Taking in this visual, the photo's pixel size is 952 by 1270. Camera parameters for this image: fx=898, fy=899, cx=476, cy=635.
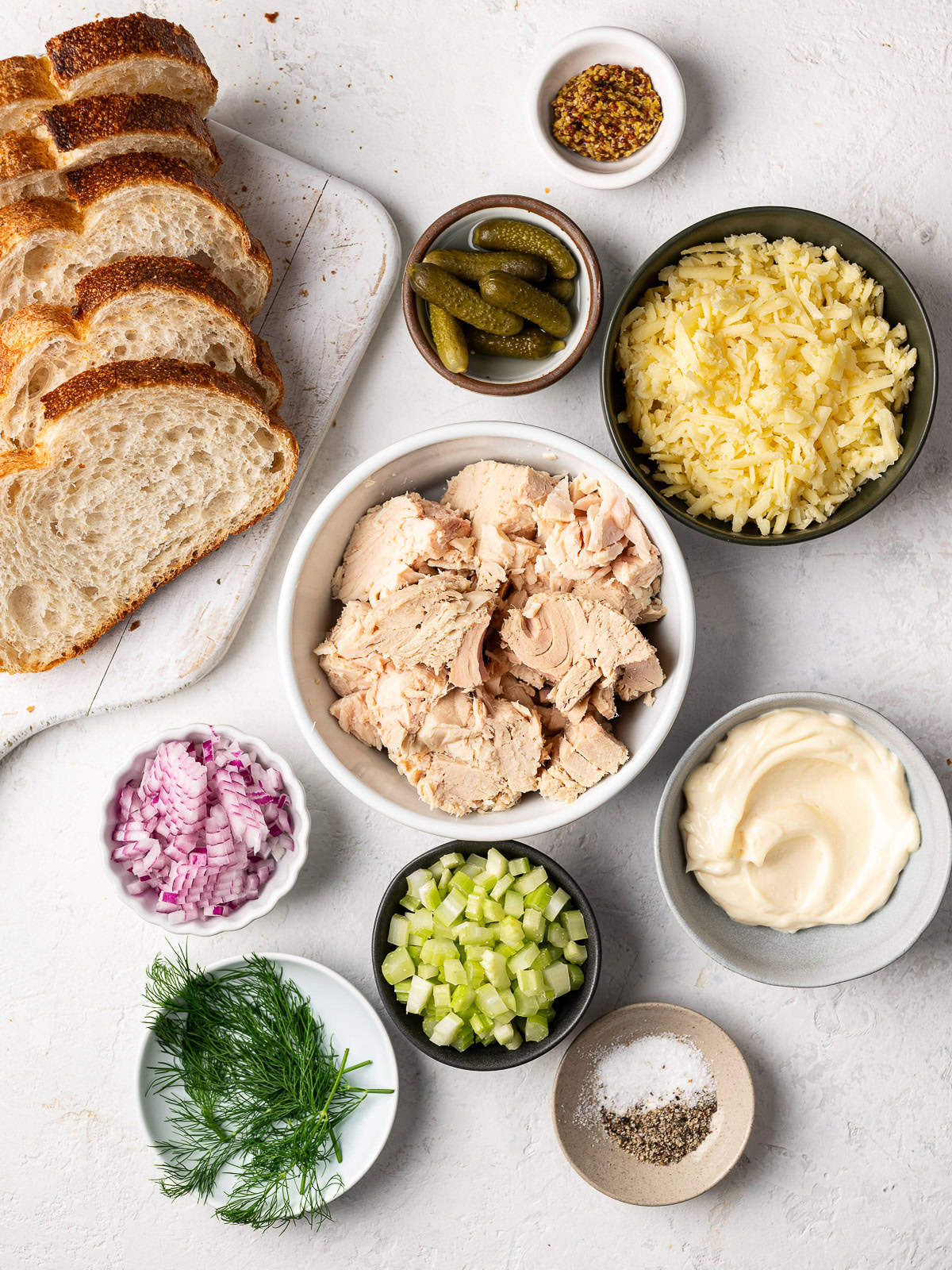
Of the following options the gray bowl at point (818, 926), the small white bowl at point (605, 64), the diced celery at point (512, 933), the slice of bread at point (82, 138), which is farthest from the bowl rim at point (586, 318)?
the diced celery at point (512, 933)

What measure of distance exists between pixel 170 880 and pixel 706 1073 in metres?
1.47

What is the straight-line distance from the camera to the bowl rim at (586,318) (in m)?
2.18

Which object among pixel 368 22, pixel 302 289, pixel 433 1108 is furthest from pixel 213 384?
pixel 433 1108

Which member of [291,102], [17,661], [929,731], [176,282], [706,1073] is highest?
[291,102]

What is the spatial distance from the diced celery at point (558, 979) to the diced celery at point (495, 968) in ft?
0.33

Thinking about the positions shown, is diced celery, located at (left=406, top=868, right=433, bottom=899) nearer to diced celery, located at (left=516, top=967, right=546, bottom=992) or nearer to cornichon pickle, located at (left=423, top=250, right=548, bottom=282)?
diced celery, located at (left=516, top=967, right=546, bottom=992)

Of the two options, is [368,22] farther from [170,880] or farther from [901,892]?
[901,892]

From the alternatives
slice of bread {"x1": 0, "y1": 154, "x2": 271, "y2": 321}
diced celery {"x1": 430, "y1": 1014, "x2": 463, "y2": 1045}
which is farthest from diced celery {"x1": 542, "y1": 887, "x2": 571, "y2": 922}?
slice of bread {"x1": 0, "y1": 154, "x2": 271, "y2": 321}

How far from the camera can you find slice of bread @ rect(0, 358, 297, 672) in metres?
2.14

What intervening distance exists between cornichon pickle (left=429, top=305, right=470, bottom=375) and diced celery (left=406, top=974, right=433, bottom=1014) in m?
1.51

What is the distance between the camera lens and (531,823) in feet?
6.73

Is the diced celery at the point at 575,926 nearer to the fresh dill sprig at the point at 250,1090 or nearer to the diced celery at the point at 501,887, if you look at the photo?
the diced celery at the point at 501,887

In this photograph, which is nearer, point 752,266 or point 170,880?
point 752,266

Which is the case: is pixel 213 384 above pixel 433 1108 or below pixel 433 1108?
above
